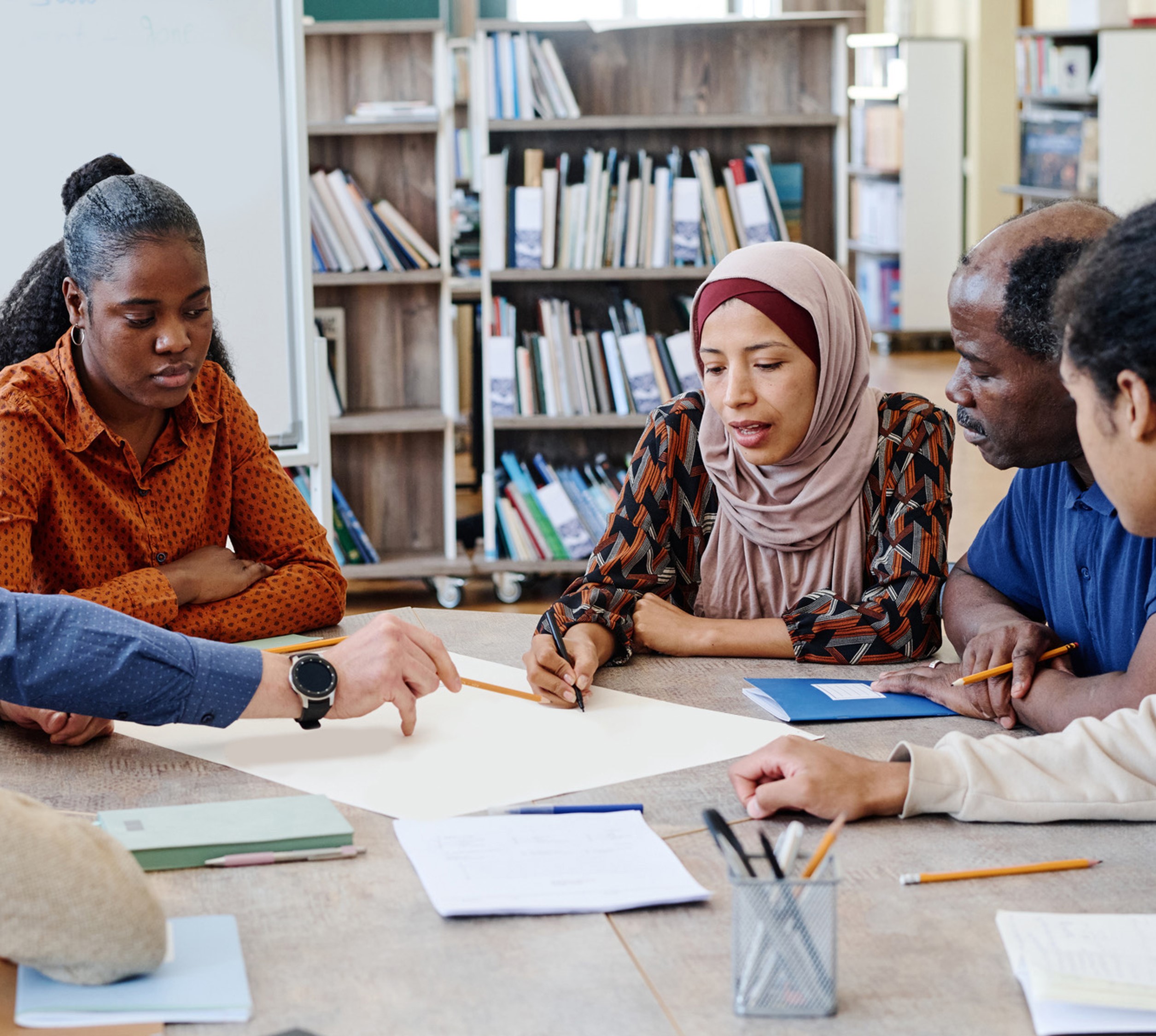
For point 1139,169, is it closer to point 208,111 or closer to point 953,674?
point 208,111

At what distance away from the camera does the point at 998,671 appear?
150cm

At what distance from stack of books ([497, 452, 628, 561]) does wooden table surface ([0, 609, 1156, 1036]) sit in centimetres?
314

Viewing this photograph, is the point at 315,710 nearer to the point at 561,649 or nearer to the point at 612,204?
the point at 561,649

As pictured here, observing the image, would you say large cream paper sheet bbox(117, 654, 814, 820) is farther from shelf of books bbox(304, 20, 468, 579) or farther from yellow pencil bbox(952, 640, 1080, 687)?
shelf of books bbox(304, 20, 468, 579)

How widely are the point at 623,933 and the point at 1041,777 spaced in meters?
0.44

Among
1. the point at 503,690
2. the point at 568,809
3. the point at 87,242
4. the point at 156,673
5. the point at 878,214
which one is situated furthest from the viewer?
the point at 878,214

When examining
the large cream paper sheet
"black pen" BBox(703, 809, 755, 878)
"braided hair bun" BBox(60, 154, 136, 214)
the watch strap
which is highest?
"braided hair bun" BBox(60, 154, 136, 214)

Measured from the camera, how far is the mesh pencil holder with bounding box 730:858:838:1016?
2.85 ft

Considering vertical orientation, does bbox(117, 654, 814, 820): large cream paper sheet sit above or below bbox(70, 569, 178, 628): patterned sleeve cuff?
below

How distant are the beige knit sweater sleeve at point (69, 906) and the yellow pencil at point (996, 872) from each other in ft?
1.82

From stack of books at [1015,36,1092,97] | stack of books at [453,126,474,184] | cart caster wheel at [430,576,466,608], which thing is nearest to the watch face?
cart caster wheel at [430,576,466,608]

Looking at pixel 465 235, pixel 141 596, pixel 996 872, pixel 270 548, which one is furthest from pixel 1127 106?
pixel 996 872

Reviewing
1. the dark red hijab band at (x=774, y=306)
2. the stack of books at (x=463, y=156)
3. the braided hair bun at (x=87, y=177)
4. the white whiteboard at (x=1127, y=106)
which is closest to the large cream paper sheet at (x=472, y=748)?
the dark red hijab band at (x=774, y=306)

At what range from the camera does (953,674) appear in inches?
61.9
